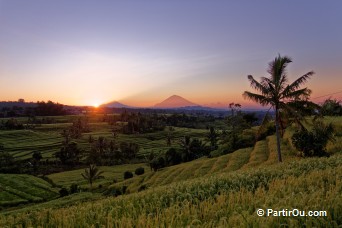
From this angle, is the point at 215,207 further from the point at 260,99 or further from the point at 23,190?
the point at 23,190

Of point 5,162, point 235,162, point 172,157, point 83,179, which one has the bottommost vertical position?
point 83,179

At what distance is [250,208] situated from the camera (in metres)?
7.30

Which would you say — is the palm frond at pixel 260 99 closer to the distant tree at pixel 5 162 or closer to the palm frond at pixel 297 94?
the palm frond at pixel 297 94

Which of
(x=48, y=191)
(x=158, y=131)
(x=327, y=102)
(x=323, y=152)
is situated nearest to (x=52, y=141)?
(x=158, y=131)

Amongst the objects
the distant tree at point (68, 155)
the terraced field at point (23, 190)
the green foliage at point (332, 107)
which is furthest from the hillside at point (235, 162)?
the distant tree at point (68, 155)

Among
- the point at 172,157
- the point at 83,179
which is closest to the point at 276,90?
the point at 172,157

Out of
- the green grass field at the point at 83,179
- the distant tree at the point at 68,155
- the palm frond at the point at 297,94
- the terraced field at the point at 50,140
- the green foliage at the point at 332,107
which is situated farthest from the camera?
the terraced field at the point at 50,140

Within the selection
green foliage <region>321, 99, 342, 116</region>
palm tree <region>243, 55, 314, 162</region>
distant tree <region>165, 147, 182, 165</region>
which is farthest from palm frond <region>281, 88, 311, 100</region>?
distant tree <region>165, 147, 182, 165</region>

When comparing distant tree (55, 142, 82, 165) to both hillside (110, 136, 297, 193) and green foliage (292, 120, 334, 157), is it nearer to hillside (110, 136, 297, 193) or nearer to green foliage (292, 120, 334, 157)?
hillside (110, 136, 297, 193)

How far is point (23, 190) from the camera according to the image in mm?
80188

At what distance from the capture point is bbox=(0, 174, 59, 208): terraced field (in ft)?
237

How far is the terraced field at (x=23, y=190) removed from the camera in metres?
72.1

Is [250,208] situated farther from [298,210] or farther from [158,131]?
[158,131]

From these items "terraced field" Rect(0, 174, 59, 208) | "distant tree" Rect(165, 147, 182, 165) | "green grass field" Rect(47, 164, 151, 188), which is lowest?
"green grass field" Rect(47, 164, 151, 188)
